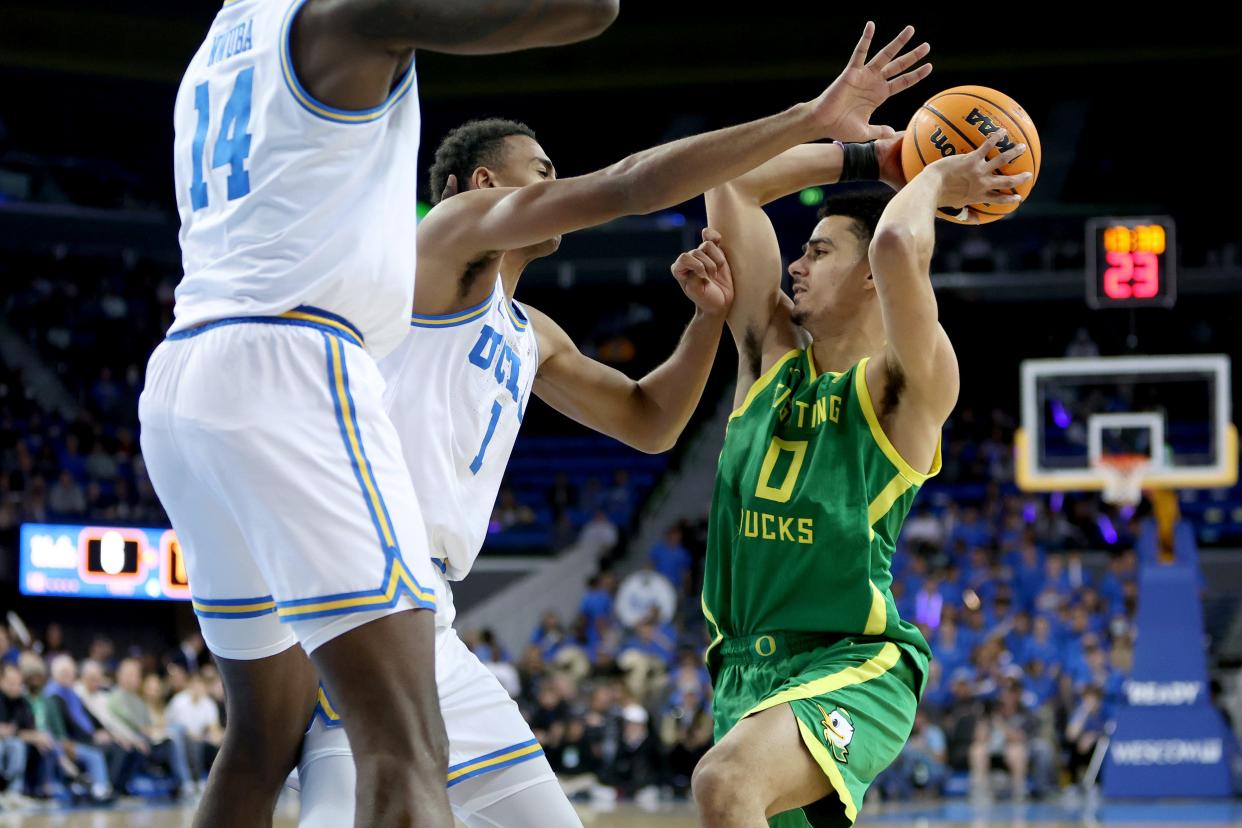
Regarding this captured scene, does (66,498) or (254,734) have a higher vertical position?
(254,734)

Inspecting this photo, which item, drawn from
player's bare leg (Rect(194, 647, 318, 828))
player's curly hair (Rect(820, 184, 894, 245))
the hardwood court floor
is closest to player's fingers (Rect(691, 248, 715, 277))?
player's curly hair (Rect(820, 184, 894, 245))

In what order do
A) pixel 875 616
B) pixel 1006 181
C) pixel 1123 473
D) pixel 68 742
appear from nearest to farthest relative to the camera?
1. pixel 875 616
2. pixel 1006 181
3. pixel 68 742
4. pixel 1123 473

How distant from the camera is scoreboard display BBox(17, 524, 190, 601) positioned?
17203 millimetres

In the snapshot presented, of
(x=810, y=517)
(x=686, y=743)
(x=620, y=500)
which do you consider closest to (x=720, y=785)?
Result: (x=810, y=517)

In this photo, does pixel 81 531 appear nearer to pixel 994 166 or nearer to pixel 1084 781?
pixel 1084 781

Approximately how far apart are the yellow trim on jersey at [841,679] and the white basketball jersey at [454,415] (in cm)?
85

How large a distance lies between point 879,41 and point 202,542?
20.9m

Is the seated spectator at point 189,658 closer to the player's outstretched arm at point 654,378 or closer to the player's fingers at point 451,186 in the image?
the player's outstretched arm at point 654,378

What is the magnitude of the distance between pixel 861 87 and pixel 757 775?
1675 millimetres

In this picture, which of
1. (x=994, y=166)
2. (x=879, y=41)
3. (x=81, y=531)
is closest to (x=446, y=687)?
(x=994, y=166)

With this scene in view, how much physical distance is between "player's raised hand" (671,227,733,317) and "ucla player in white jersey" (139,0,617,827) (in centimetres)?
150

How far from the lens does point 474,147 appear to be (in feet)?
14.2

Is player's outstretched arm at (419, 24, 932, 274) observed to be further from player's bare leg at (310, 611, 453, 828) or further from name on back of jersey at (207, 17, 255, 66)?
player's bare leg at (310, 611, 453, 828)

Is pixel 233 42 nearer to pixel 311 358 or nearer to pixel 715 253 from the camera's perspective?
pixel 311 358
